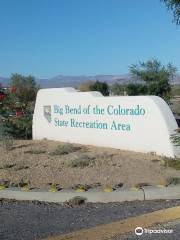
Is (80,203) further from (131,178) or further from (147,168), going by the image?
(147,168)

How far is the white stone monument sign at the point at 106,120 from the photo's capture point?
11375 millimetres

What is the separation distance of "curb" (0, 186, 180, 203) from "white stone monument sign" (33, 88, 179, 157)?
2.79 m

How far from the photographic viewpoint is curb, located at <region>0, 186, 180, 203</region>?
8141 millimetres

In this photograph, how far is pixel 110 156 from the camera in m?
11.4

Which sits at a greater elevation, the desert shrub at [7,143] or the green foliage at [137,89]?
the green foliage at [137,89]

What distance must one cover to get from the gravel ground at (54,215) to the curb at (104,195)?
0.46ft

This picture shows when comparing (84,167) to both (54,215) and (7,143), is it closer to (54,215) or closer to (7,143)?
(54,215)

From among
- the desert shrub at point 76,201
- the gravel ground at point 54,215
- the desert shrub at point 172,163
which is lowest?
the gravel ground at point 54,215

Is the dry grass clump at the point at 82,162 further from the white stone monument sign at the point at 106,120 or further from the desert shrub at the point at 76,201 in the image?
the desert shrub at the point at 76,201

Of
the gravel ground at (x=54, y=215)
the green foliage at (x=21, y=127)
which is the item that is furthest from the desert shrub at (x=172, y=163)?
the green foliage at (x=21, y=127)

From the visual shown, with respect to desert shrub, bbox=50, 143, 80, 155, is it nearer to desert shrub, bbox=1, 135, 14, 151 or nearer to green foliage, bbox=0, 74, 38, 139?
desert shrub, bbox=1, 135, 14, 151

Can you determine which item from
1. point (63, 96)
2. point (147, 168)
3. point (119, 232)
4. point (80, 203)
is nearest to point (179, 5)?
point (63, 96)

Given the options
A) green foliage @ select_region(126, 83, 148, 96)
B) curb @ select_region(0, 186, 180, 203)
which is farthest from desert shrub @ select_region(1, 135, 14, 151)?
green foliage @ select_region(126, 83, 148, 96)

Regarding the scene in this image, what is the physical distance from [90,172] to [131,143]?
2416mm
